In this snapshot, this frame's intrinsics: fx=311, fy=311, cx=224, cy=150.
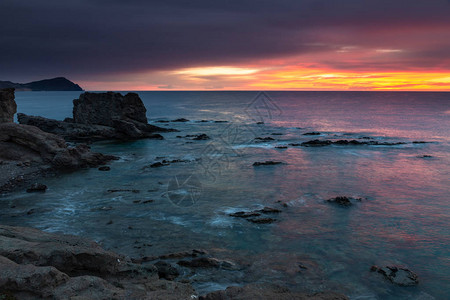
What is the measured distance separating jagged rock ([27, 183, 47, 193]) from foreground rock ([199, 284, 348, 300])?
21293 millimetres

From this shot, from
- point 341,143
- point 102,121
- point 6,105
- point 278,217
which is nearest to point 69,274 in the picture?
point 278,217

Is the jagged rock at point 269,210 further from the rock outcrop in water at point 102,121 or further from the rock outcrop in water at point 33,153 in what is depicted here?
the rock outcrop in water at point 102,121

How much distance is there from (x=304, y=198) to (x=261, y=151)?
2210cm

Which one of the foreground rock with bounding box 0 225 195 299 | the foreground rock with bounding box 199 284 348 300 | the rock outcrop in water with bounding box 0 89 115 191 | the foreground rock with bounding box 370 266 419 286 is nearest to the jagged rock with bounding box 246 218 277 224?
the foreground rock with bounding box 370 266 419 286

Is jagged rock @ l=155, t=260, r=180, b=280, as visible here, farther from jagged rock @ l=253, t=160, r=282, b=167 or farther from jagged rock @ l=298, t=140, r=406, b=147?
Result: jagged rock @ l=298, t=140, r=406, b=147

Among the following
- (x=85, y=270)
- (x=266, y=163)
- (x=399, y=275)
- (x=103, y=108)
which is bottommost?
(x=399, y=275)

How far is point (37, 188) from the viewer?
82.2 ft

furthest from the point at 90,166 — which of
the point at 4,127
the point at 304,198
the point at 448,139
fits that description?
the point at 448,139

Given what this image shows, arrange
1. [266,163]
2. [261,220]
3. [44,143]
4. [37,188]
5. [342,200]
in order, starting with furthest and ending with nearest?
1. [266,163]
2. [44,143]
3. [37,188]
4. [342,200]
5. [261,220]

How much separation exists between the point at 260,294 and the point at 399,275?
739 cm

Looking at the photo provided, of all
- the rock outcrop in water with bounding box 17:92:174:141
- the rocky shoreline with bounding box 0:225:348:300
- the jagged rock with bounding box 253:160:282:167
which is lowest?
the jagged rock with bounding box 253:160:282:167

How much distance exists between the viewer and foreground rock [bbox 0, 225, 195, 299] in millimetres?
7762

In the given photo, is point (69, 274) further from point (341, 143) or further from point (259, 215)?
point (341, 143)

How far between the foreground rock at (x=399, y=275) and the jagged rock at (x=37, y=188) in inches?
955
